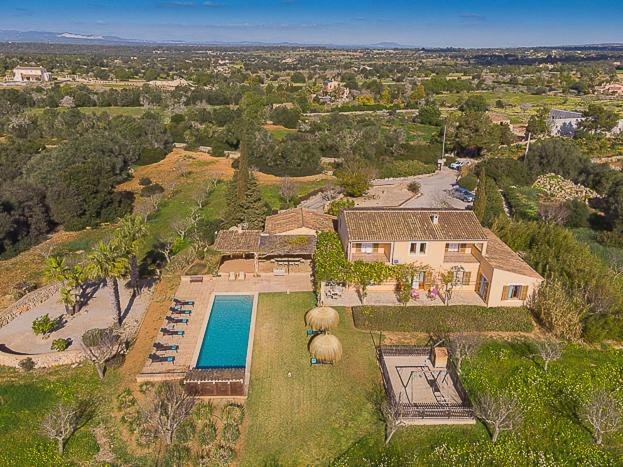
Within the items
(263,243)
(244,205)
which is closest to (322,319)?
(263,243)

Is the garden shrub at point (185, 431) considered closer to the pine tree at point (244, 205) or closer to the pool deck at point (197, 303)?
the pool deck at point (197, 303)

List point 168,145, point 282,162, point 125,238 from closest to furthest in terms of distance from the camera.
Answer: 1. point 125,238
2. point 282,162
3. point 168,145

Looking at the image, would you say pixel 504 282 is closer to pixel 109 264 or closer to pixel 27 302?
pixel 109 264

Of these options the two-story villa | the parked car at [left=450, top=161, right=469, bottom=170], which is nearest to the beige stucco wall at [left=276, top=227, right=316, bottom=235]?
the two-story villa

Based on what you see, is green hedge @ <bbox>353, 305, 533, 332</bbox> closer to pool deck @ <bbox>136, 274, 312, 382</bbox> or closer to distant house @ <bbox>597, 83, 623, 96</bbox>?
pool deck @ <bbox>136, 274, 312, 382</bbox>

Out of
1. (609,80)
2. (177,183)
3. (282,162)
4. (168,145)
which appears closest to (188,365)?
(177,183)

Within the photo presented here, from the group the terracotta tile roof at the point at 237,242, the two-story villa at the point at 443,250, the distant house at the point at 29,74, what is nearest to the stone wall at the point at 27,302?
the terracotta tile roof at the point at 237,242

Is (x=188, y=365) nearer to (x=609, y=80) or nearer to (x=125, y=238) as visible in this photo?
(x=125, y=238)
